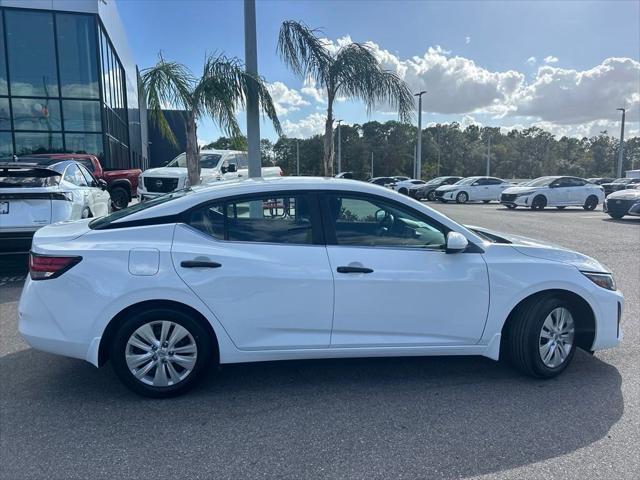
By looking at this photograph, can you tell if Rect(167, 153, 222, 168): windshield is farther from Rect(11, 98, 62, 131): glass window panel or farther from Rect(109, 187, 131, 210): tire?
Rect(11, 98, 62, 131): glass window panel

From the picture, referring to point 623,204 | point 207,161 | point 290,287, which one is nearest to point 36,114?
point 207,161

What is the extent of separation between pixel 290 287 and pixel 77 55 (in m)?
18.1

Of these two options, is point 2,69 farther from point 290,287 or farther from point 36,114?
point 290,287

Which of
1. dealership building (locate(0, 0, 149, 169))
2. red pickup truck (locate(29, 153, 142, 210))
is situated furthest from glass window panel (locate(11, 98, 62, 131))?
red pickup truck (locate(29, 153, 142, 210))

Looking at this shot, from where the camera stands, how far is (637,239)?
11.5 m

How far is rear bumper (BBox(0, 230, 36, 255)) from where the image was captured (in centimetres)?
637

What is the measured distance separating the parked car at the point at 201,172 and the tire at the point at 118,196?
0.48 meters

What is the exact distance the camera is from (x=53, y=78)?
57.0 ft

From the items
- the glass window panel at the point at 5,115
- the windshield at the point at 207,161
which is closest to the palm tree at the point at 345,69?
the windshield at the point at 207,161

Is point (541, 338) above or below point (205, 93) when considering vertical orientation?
below

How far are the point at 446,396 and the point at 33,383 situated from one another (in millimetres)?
3133

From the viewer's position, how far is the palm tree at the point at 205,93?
32.9 ft

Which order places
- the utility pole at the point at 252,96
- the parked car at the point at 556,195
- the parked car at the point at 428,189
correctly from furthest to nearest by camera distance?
the parked car at the point at 428,189 → the parked car at the point at 556,195 → the utility pole at the point at 252,96

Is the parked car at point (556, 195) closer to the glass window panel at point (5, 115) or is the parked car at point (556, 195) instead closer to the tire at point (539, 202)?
the tire at point (539, 202)
